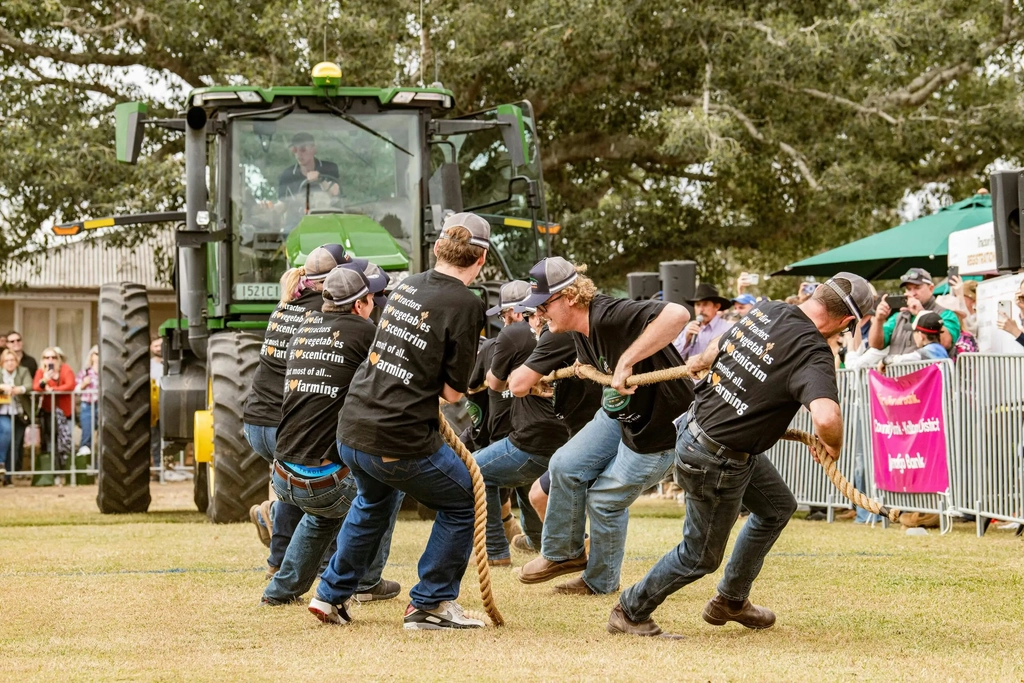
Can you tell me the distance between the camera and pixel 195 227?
12391 millimetres

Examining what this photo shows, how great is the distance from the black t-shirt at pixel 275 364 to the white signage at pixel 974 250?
231 inches

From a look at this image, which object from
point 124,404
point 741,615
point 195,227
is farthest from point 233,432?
point 741,615

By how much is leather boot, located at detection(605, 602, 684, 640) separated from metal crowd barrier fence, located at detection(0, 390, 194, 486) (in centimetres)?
1340

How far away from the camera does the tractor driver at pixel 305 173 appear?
12.2 meters

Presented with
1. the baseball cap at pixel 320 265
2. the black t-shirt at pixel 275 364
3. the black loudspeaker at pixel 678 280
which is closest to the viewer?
the baseball cap at pixel 320 265

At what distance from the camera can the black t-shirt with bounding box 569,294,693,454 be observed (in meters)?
6.96

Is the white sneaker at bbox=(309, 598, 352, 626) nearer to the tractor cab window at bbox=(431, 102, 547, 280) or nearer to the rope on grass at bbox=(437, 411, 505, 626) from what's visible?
the rope on grass at bbox=(437, 411, 505, 626)

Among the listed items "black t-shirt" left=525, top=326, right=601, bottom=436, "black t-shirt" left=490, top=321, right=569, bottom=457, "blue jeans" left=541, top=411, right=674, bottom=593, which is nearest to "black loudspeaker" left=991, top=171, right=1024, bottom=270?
"black t-shirt" left=525, top=326, right=601, bottom=436

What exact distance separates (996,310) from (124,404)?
777 cm

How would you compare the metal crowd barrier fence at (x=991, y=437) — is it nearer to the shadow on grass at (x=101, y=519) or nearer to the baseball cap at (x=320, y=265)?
the baseball cap at (x=320, y=265)

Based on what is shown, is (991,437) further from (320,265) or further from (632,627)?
(320,265)

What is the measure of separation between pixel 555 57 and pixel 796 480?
857 centimetres

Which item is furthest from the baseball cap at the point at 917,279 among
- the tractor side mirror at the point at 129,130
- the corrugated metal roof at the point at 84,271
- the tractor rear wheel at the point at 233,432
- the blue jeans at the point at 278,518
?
the corrugated metal roof at the point at 84,271

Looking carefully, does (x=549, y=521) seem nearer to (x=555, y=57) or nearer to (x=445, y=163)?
(x=445, y=163)
